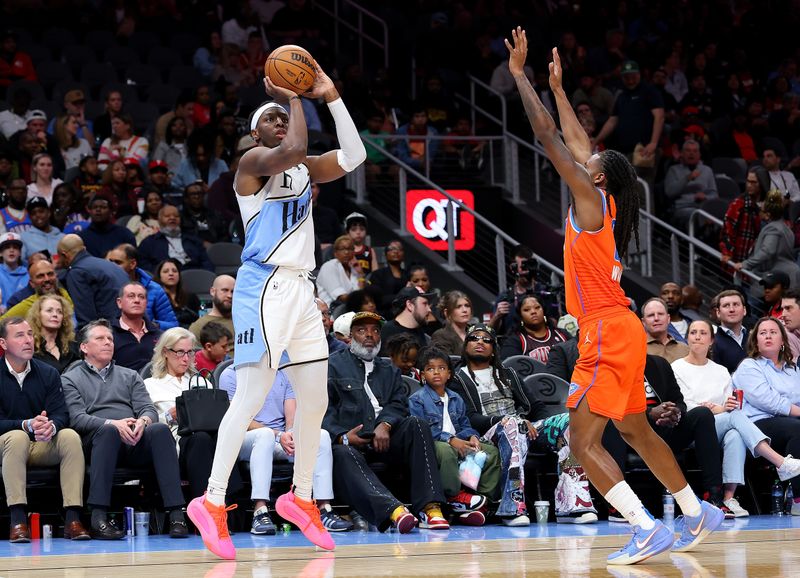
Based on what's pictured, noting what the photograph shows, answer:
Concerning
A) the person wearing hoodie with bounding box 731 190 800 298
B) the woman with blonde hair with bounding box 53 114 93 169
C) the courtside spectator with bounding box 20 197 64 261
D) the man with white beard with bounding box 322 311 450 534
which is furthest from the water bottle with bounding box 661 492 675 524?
the woman with blonde hair with bounding box 53 114 93 169

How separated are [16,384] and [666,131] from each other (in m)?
11.0

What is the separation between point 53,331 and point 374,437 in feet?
7.87

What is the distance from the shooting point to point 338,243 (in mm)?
12164

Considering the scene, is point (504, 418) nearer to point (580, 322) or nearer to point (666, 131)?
point (580, 322)

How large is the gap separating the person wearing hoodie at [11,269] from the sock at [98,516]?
326 centimetres

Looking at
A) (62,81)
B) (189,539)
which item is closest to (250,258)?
(189,539)

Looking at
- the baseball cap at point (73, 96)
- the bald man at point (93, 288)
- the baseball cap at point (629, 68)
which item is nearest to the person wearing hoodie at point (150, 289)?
the bald man at point (93, 288)

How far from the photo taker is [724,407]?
369 inches

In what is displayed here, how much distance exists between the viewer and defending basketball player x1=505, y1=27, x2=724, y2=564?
584 centimetres

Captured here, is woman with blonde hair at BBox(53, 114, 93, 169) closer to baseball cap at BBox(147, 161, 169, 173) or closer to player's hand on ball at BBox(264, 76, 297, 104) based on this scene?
baseball cap at BBox(147, 161, 169, 173)

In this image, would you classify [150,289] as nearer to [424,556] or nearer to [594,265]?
[424,556]

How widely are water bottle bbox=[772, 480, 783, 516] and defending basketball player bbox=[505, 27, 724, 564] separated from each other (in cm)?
335

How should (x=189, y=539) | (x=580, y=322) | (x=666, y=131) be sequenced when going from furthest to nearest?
1. (x=666, y=131)
2. (x=189, y=539)
3. (x=580, y=322)

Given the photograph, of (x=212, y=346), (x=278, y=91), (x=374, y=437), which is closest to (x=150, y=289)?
(x=212, y=346)
